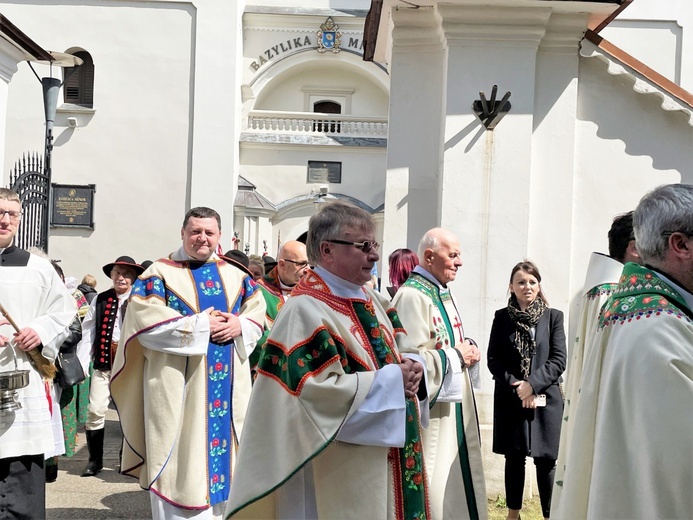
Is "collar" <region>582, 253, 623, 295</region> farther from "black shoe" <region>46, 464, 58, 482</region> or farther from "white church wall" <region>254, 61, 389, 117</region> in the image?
"white church wall" <region>254, 61, 389, 117</region>

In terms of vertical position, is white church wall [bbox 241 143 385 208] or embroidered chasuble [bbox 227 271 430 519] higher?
white church wall [bbox 241 143 385 208]

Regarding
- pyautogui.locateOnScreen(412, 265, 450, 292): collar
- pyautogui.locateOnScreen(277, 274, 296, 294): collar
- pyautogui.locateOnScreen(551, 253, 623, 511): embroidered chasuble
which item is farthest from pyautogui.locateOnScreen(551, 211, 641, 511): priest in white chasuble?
pyautogui.locateOnScreen(277, 274, 296, 294): collar

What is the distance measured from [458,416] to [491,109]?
3150 millimetres

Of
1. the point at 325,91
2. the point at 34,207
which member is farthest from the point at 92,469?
the point at 325,91

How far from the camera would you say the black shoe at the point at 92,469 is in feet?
27.8

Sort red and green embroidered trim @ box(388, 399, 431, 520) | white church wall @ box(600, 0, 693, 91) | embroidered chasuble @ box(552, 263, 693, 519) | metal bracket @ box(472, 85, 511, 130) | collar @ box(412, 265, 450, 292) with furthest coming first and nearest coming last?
white church wall @ box(600, 0, 693, 91)
metal bracket @ box(472, 85, 511, 130)
collar @ box(412, 265, 450, 292)
red and green embroidered trim @ box(388, 399, 431, 520)
embroidered chasuble @ box(552, 263, 693, 519)

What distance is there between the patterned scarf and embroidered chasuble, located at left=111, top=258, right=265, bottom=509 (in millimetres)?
1767

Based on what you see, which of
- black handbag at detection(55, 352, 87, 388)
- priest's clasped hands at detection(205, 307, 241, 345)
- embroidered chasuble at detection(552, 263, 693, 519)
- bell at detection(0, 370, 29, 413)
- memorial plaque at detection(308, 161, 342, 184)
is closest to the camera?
embroidered chasuble at detection(552, 263, 693, 519)

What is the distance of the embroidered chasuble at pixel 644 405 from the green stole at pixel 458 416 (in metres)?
1.98

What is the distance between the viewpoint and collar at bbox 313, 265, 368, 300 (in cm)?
385

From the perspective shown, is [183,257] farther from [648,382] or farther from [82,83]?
[82,83]

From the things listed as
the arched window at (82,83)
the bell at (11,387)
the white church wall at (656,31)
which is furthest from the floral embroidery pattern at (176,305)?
the arched window at (82,83)

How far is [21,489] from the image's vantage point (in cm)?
519

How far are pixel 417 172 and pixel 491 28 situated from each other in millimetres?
1331
